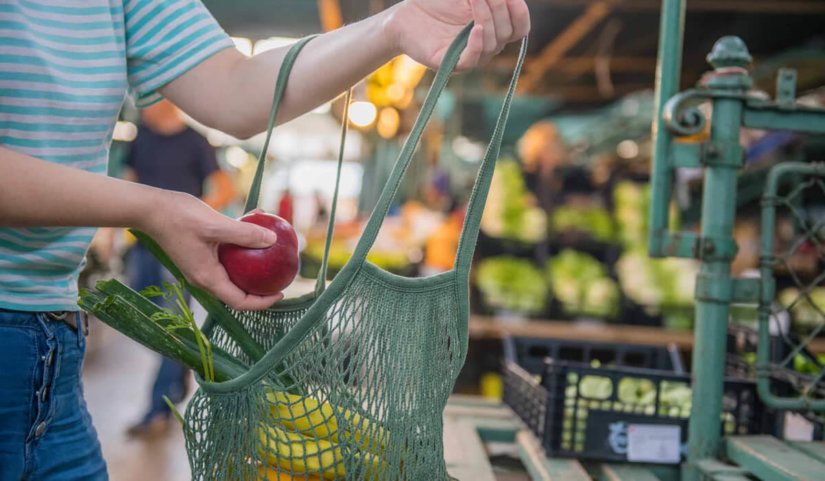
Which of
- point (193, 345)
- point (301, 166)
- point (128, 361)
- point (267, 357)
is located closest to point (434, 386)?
point (267, 357)

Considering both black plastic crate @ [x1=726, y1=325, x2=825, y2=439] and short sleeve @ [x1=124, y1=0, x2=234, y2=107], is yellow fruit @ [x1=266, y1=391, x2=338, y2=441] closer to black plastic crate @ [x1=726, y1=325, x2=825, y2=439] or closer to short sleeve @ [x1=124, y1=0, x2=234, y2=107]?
short sleeve @ [x1=124, y1=0, x2=234, y2=107]

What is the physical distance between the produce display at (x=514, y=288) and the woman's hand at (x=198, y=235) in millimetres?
3204

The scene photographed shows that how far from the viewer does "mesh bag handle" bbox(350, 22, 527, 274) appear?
82 centimetres

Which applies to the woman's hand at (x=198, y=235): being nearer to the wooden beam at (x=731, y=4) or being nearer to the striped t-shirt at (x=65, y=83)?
the striped t-shirt at (x=65, y=83)

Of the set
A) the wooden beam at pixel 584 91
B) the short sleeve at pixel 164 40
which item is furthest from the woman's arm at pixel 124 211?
the wooden beam at pixel 584 91

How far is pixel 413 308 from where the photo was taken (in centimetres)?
90

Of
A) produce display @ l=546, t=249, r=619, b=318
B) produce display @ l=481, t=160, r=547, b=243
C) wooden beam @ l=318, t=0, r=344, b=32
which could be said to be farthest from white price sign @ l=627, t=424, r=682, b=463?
wooden beam @ l=318, t=0, r=344, b=32

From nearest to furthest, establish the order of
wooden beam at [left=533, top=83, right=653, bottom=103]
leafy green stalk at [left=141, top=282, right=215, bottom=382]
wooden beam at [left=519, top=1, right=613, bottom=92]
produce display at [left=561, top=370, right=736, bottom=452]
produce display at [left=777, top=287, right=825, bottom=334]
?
leafy green stalk at [left=141, top=282, right=215, bottom=382], produce display at [left=561, top=370, right=736, bottom=452], produce display at [left=777, top=287, right=825, bottom=334], wooden beam at [left=519, top=1, right=613, bottom=92], wooden beam at [left=533, top=83, right=653, bottom=103]

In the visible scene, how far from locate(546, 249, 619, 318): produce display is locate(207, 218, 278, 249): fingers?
3.26m

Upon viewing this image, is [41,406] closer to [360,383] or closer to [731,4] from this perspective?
[360,383]

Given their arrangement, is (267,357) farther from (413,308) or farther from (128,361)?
(128,361)

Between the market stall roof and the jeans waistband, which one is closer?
the jeans waistband

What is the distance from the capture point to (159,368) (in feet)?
12.4

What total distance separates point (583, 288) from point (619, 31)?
371 centimetres
